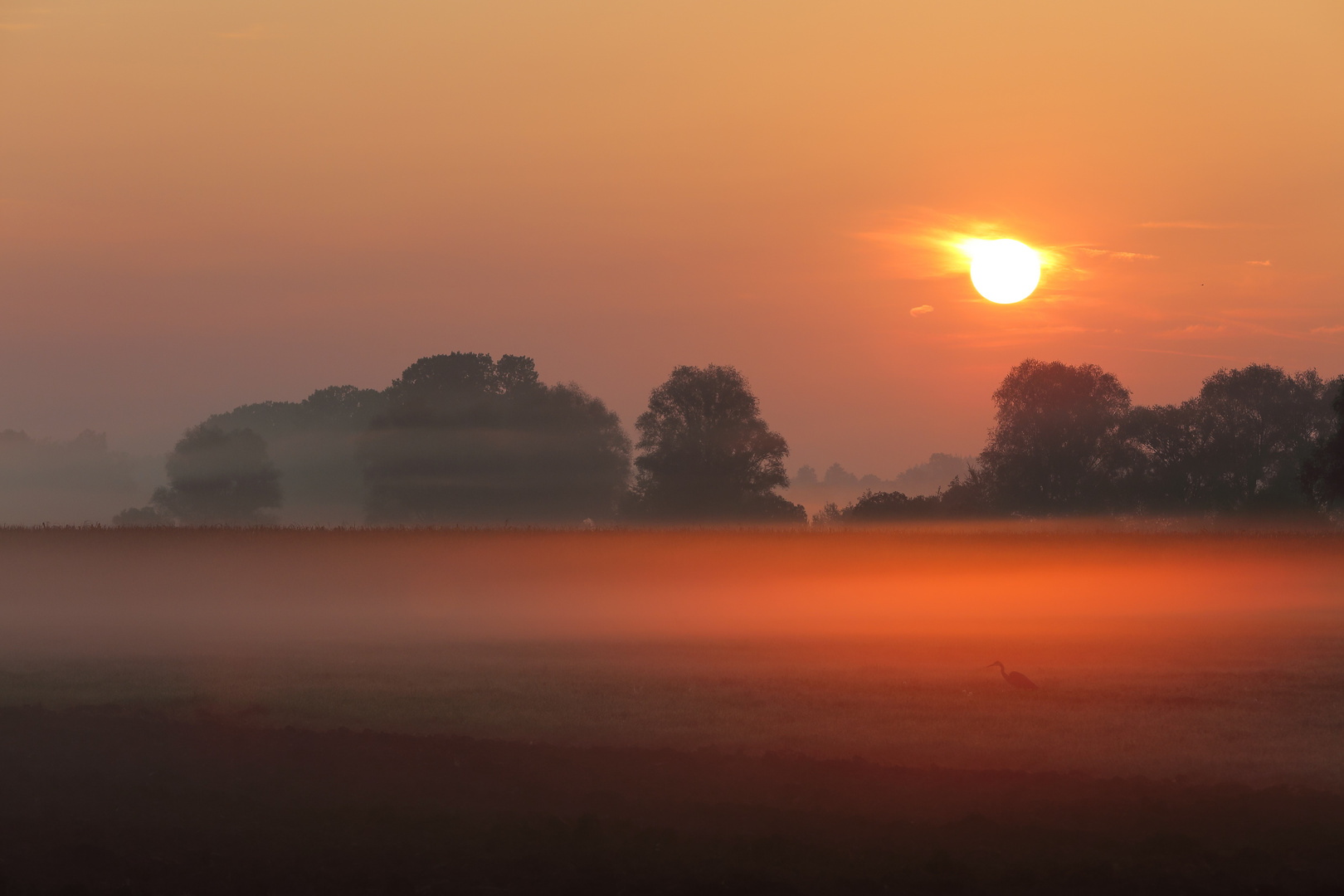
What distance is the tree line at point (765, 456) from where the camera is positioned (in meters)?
72.2

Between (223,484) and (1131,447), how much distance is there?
58.6 m

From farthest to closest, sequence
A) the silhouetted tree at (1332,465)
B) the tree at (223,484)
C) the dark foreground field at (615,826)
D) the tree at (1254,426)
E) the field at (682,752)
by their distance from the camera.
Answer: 1. the tree at (223,484)
2. the tree at (1254,426)
3. the silhouetted tree at (1332,465)
4. the field at (682,752)
5. the dark foreground field at (615,826)

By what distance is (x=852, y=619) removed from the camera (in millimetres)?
37469

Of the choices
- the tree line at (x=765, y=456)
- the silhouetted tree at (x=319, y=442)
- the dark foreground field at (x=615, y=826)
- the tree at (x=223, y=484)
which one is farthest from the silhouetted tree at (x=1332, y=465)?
the tree at (x=223, y=484)

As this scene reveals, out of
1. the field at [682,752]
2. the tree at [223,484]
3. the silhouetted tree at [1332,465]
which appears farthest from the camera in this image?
the tree at [223,484]

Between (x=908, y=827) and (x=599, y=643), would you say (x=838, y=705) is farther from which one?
(x=599, y=643)

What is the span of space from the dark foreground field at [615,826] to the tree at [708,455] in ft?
188

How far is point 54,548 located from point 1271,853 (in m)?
49.8

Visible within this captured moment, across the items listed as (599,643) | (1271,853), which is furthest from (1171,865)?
(599,643)

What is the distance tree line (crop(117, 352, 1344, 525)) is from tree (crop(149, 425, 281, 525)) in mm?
11447

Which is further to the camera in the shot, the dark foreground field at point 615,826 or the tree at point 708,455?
the tree at point 708,455

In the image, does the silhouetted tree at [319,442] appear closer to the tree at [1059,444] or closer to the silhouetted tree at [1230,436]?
the tree at [1059,444]

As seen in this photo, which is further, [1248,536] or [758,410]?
[758,410]

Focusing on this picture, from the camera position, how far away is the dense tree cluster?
7206 centimetres
